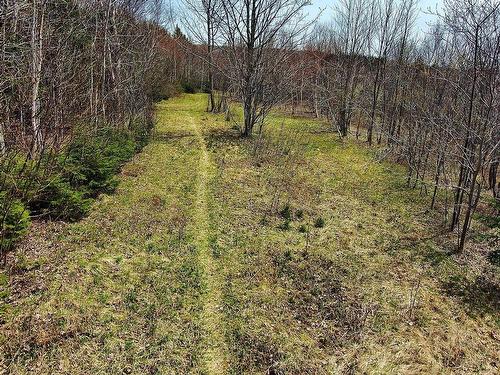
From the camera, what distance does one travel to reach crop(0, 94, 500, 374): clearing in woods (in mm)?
5555

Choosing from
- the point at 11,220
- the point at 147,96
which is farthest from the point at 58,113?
the point at 147,96

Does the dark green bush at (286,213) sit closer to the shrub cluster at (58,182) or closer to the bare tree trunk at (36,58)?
the shrub cluster at (58,182)

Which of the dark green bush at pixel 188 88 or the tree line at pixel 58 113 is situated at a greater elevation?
the dark green bush at pixel 188 88

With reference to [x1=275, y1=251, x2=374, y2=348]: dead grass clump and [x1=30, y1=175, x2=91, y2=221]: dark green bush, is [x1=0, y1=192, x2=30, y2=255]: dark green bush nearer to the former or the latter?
[x1=30, y1=175, x2=91, y2=221]: dark green bush

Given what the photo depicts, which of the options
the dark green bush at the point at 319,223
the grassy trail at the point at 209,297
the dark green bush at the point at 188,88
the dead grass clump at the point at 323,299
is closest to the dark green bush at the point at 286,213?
the dark green bush at the point at 319,223

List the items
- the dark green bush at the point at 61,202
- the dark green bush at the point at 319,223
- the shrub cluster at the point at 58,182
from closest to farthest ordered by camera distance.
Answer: the shrub cluster at the point at 58,182 → the dark green bush at the point at 61,202 → the dark green bush at the point at 319,223

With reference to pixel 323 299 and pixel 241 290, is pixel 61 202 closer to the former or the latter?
pixel 241 290

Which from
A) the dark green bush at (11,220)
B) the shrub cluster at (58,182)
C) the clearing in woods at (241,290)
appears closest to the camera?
the clearing in woods at (241,290)

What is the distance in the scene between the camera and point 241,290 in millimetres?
7262

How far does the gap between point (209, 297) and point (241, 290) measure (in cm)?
70

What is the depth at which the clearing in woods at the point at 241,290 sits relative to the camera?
5555 mm

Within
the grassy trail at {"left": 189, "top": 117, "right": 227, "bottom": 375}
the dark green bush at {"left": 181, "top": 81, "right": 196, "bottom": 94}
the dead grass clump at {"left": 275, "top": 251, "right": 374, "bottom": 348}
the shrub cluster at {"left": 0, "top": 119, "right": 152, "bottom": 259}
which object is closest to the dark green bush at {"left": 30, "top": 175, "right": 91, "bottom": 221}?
the shrub cluster at {"left": 0, "top": 119, "right": 152, "bottom": 259}

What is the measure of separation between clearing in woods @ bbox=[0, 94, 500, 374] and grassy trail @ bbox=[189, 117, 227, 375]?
3cm

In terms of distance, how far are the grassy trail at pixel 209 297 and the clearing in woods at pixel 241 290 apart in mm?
29
